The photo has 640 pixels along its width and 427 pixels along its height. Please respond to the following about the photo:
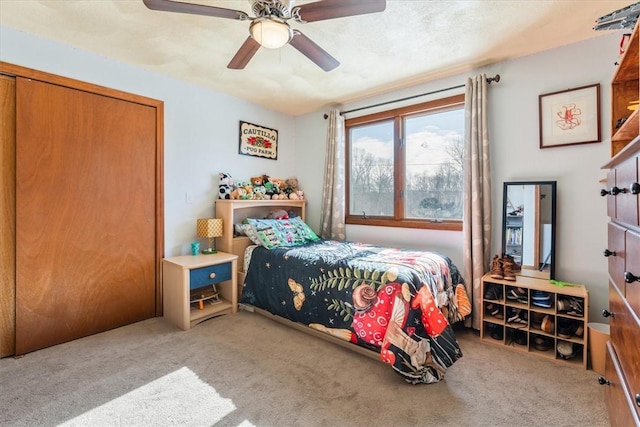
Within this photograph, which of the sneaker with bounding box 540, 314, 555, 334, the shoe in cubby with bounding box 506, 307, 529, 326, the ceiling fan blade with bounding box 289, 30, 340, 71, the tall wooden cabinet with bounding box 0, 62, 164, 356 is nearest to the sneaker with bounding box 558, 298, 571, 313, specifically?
the sneaker with bounding box 540, 314, 555, 334

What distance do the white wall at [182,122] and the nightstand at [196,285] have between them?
1.17 ft

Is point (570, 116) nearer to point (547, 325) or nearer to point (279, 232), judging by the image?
point (547, 325)

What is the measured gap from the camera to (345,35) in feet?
7.05

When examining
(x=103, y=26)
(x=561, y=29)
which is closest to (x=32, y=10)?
(x=103, y=26)

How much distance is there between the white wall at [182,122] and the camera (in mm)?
2252

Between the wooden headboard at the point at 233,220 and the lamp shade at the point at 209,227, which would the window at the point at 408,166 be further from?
the lamp shade at the point at 209,227

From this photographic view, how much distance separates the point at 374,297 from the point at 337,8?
5.69ft

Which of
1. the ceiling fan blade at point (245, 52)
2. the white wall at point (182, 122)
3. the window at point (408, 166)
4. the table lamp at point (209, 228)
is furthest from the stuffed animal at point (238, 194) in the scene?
the ceiling fan blade at point (245, 52)

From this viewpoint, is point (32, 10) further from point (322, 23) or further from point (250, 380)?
point (250, 380)

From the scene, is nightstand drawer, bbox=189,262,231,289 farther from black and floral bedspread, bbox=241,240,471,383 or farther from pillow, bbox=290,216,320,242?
pillow, bbox=290,216,320,242

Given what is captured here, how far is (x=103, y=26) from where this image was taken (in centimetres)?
204

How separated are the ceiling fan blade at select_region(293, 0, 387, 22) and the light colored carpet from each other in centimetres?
210

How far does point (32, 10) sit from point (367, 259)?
114 inches

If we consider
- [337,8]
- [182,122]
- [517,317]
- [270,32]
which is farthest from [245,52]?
[517,317]
